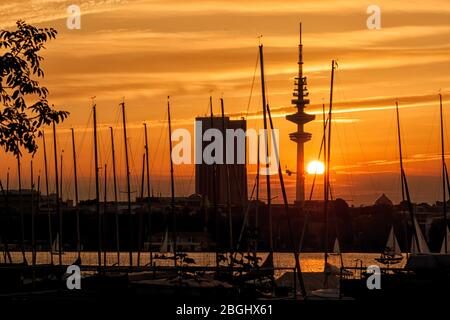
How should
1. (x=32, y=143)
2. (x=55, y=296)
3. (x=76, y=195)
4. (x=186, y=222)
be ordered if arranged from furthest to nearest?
(x=186, y=222)
(x=76, y=195)
(x=55, y=296)
(x=32, y=143)

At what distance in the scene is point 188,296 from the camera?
109 ft

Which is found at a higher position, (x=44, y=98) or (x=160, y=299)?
(x=44, y=98)
